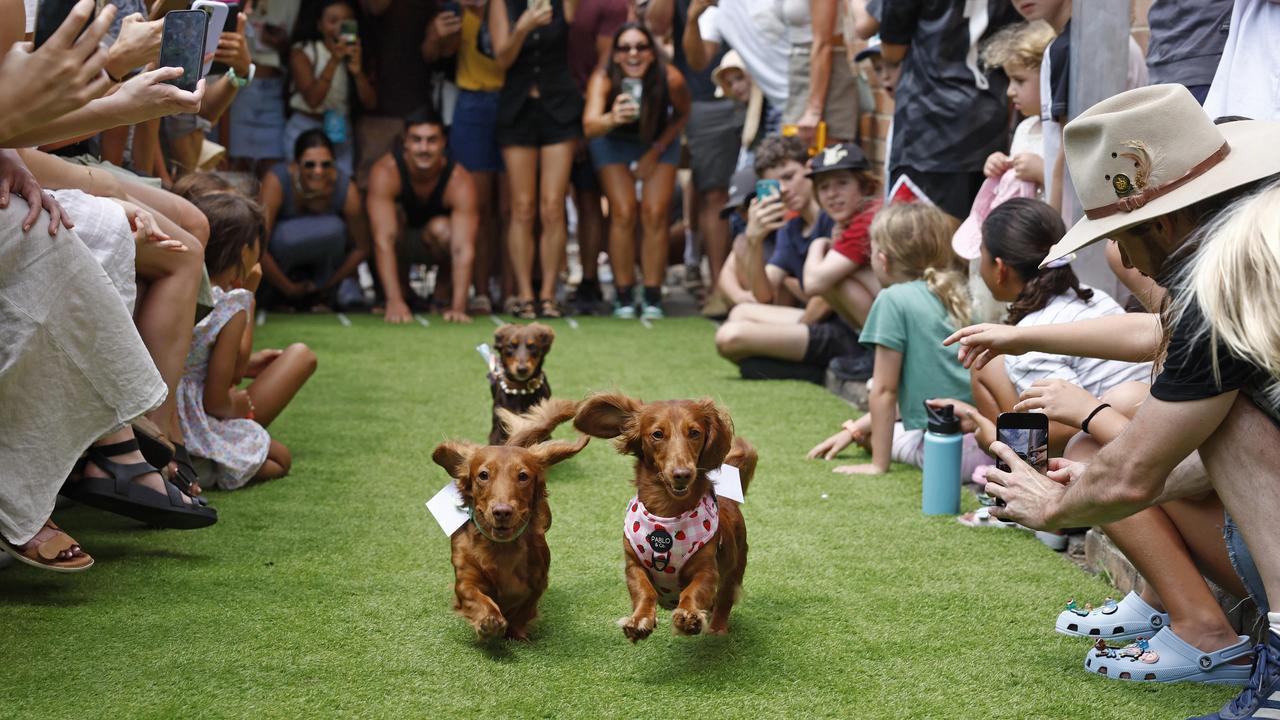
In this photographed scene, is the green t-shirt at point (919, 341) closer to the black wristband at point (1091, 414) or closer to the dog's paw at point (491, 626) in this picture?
the black wristband at point (1091, 414)

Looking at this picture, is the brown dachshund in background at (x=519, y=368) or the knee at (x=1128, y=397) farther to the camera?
the brown dachshund in background at (x=519, y=368)

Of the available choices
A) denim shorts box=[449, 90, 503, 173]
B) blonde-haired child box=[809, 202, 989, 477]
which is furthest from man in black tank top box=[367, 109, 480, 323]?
blonde-haired child box=[809, 202, 989, 477]

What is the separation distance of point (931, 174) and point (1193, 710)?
3.84 meters

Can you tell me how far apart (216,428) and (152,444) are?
81cm

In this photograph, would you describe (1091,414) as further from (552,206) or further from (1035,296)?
(552,206)

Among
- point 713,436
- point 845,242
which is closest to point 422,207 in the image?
point 845,242

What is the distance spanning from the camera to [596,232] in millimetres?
9711

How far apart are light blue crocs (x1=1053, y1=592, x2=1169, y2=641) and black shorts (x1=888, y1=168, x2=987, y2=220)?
3.28 meters

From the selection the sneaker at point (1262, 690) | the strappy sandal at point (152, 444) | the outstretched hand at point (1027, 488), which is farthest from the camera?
the strappy sandal at point (152, 444)

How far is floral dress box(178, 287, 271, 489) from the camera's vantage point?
4645 mm

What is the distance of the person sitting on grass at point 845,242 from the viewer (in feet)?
20.7

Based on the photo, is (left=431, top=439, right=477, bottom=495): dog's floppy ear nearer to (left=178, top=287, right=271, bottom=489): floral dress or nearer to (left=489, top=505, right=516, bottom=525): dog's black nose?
(left=489, top=505, right=516, bottom=525): dog's black nose

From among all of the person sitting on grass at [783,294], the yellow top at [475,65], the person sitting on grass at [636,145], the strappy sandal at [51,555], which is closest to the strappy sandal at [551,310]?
the person sitting on grass at [636,145]

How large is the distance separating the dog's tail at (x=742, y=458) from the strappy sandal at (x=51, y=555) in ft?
5.42
